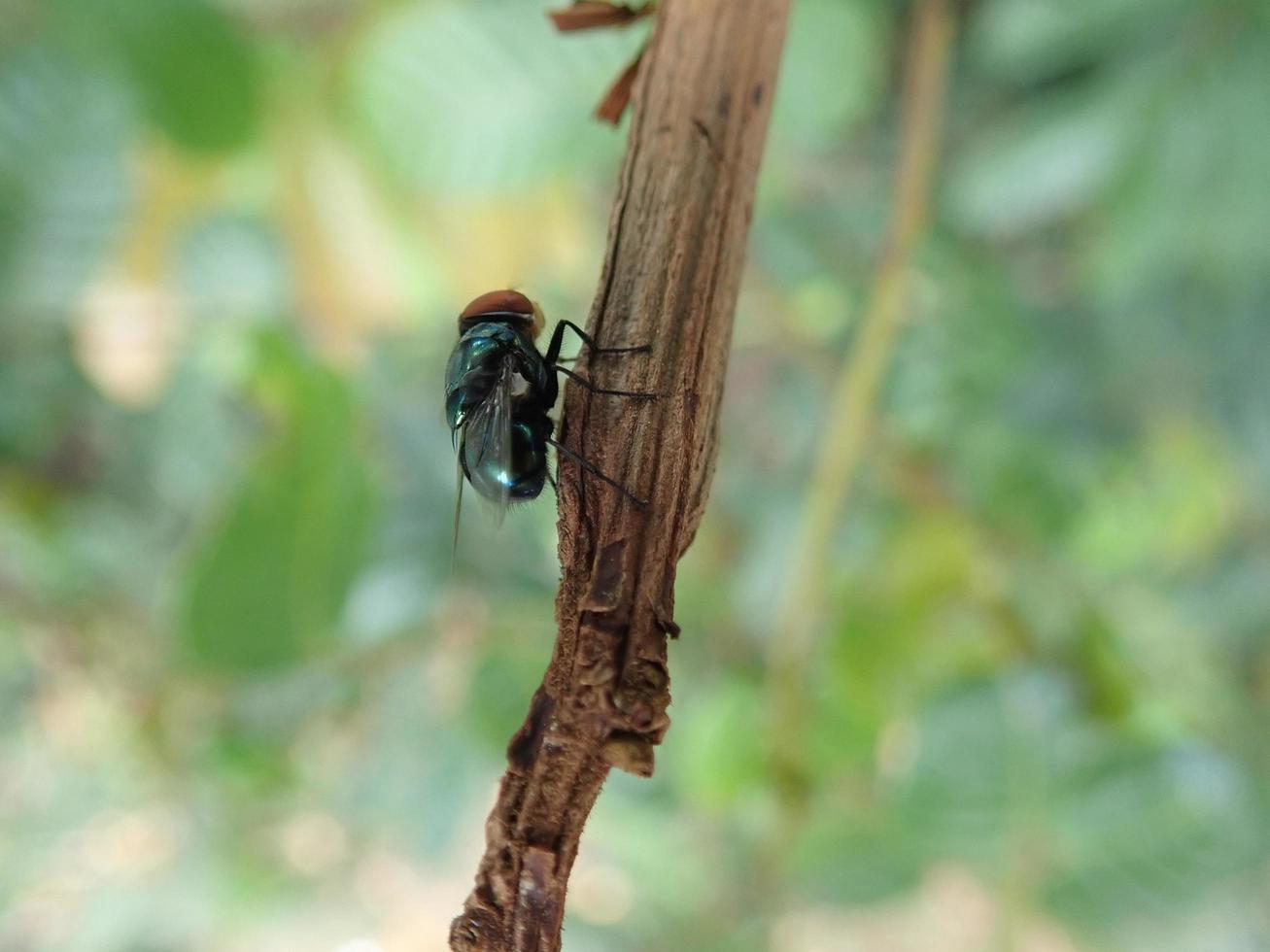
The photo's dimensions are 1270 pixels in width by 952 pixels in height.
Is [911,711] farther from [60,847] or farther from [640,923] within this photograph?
[60,847]

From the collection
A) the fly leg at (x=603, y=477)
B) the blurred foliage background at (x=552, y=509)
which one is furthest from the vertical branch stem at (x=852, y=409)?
the fly leg at (x=603, y=477)

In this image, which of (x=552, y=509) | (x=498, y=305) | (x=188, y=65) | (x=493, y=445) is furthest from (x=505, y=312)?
(x=188, y=65)

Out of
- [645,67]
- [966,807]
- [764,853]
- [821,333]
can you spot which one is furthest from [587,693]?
[821,333]

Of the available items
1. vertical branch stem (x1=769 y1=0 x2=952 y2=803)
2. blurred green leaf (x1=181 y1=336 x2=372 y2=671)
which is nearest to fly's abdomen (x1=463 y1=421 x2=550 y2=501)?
vertical branch stem (x1=769 y1=0 x2=952 y2=803)

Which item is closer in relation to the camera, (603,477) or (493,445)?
(603,477)

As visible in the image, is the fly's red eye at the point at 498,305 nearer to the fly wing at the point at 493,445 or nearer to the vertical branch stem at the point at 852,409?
the fly wing at the point at 493,445

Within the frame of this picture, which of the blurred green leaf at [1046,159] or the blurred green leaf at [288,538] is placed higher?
the blurred green leaf at [1046,159]

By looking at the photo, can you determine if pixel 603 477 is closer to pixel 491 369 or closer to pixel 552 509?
pixel 491 369
